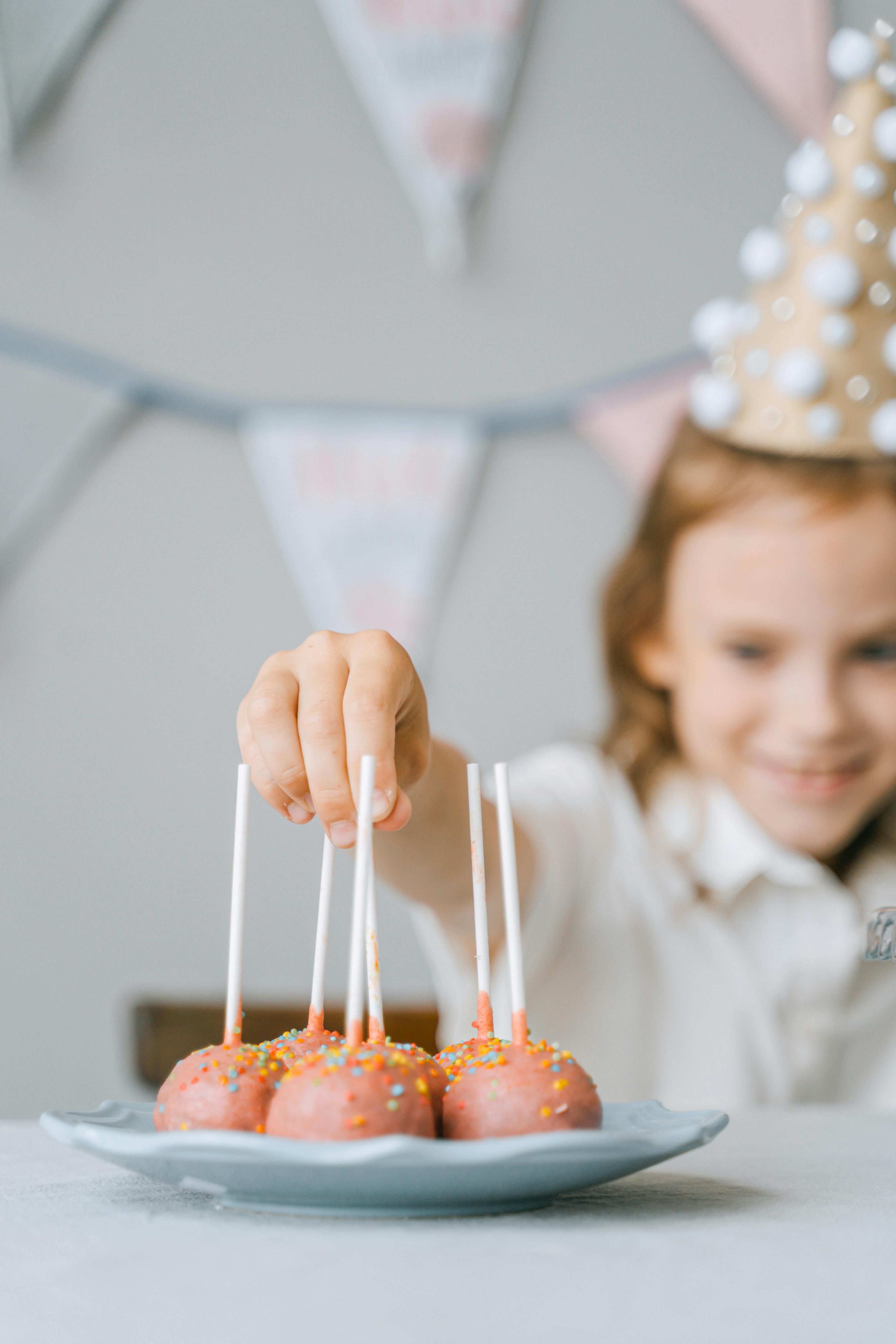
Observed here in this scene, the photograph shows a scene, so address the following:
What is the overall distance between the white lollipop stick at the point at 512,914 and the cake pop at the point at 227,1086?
10 centimetres

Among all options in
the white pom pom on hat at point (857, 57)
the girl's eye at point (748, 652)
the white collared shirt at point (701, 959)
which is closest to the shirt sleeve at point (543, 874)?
the white collared shirt at point (701, 959)

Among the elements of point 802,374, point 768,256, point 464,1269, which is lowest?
point 464,1269

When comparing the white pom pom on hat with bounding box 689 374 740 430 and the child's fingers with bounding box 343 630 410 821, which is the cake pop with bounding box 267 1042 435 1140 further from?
the white pom pom on hat with bounding box 689 374 740 430

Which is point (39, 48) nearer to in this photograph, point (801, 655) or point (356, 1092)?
point (801, 655)

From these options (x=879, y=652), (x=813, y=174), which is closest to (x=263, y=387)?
(x=813, y=174)

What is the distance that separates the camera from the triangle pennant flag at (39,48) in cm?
147

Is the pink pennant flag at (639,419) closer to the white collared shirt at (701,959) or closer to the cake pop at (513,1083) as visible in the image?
the white collared shirt at (701,959)

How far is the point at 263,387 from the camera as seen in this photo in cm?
155

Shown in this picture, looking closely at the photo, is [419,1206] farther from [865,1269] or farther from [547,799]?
[547,799]

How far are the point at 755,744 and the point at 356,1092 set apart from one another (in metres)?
1.05

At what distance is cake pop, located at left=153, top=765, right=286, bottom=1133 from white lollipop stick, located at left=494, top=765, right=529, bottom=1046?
0.33 feet

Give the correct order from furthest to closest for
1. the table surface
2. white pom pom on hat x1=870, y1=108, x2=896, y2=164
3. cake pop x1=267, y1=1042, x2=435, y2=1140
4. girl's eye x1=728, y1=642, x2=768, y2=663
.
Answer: girl's eye x1=728, y1=642, x2=768, y2=663 → white pom pom on hat x1=870, y1=108, x2=896, y2=164 → cake pop x1=267, y1=1042, x2=435, y2=1140 → the table surface

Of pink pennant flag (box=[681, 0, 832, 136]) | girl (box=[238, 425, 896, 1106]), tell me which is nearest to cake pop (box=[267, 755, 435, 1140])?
girl (box=[238, 425, 896, 1106])

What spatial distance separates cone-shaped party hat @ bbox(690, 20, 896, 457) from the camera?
118cm
